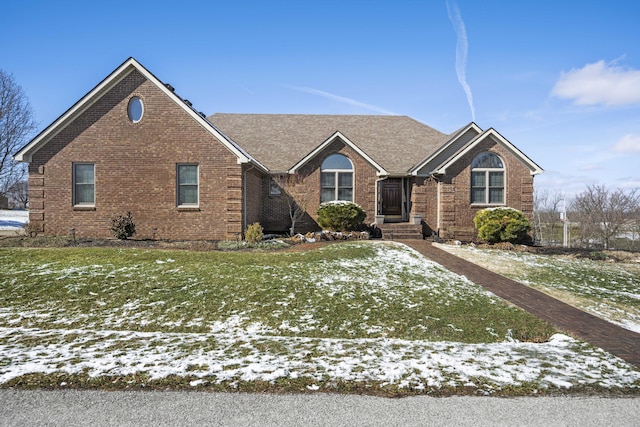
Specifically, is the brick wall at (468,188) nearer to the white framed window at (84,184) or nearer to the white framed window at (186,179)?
the white framed window at (186,179)

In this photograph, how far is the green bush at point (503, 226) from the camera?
56.8 ft

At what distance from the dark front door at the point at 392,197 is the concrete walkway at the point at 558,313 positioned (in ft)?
29.2

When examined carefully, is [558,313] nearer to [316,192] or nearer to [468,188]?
[468,188]

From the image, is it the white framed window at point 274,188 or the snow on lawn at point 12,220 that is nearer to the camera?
the white framed window at point 274,188

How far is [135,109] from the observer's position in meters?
16.7

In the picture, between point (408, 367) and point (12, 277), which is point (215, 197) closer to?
point (12, 277)

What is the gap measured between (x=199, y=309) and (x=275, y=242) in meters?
7.57

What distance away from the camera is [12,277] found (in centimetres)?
1016

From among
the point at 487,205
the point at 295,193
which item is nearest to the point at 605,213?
the point at 487,205

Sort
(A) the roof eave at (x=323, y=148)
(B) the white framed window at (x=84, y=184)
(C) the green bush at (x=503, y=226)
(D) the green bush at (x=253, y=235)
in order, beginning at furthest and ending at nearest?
(A) the roof eave at (x=323, y=148)
(C) the green bush at (x=503, y=226)
(B) the white framed window at (x=84, y=184)
(D) the green bush at (x=253, y=235)

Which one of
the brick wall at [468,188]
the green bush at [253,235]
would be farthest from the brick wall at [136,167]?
the brick wall at [468,188]

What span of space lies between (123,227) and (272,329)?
11.2 m

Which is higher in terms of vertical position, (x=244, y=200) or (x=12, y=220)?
(x=244, y=200)

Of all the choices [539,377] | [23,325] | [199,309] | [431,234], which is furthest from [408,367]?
[431,234]
